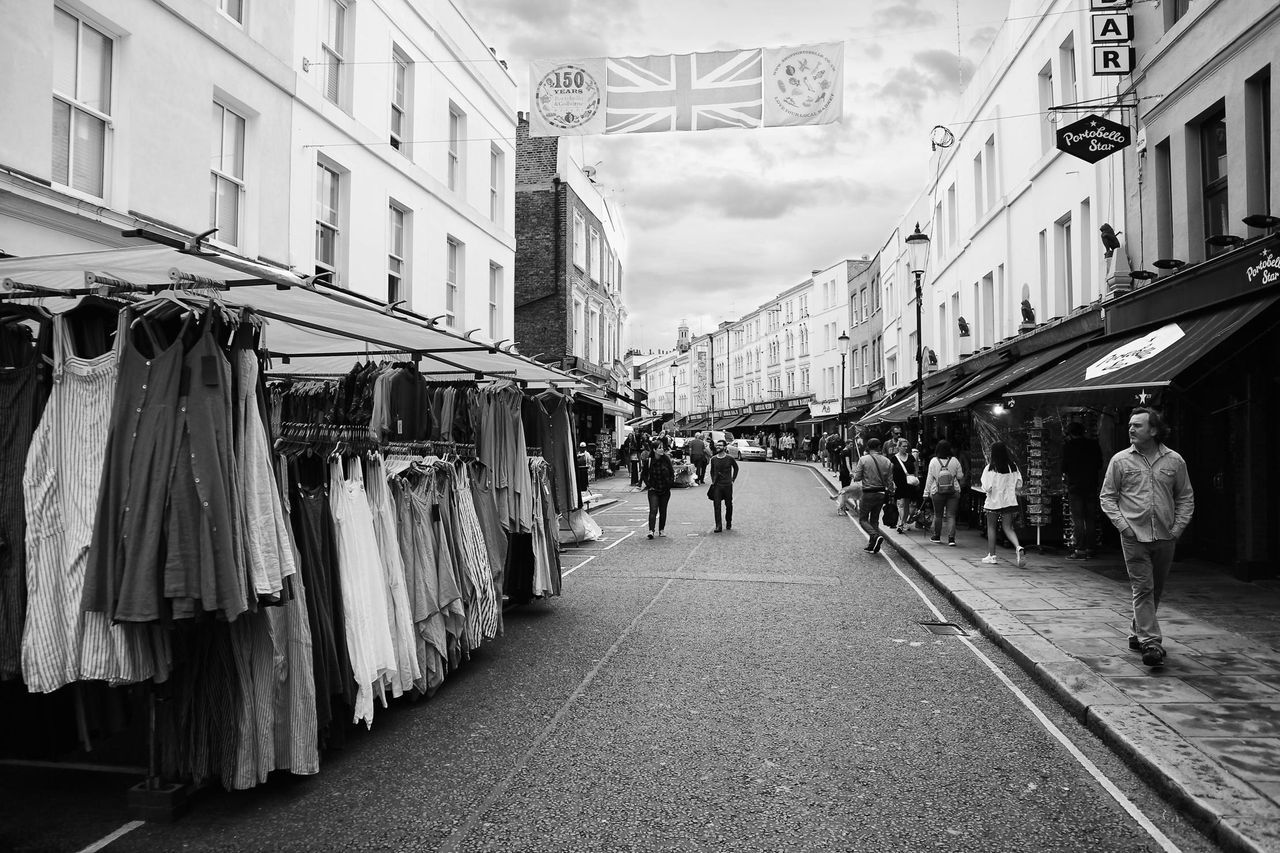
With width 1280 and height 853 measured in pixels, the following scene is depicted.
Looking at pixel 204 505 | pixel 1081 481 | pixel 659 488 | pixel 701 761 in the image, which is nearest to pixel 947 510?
pixel 1081 481

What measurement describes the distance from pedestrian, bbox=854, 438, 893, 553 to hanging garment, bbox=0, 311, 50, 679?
11153 mm

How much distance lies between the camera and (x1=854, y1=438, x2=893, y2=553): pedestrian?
12.9m

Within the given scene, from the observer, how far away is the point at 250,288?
15.8ft

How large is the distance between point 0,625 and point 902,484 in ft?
45.7

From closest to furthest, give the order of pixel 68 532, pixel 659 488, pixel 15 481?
pixel 68 532
pixel 15 481
pixel 659 488

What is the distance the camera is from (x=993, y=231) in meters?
19.3

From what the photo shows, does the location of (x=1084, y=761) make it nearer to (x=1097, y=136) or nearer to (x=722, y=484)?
(x=1097, y=136)

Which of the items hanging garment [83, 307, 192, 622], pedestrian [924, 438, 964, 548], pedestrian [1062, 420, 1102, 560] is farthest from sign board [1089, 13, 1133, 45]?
hanging garment [83, 307, 192, 622]

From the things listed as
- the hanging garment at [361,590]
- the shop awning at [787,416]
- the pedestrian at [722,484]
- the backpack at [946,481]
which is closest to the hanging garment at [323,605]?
the hanging garment at [361,590]

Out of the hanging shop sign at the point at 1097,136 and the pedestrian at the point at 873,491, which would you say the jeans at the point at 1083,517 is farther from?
the hanging shop sign at the point at 1097,136

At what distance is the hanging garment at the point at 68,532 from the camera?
366cm

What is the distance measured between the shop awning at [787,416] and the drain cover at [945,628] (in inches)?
1983

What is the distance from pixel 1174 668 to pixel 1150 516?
1.09 m

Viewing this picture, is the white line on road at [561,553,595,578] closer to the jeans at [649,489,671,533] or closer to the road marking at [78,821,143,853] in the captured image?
the jeans at [649,489,671,533]
